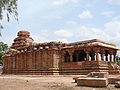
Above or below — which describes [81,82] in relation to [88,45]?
below

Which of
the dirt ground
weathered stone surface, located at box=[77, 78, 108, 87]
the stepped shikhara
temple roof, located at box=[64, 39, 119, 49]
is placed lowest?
the dirt ground

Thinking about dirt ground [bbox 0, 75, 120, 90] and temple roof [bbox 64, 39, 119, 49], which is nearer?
dirt ground [bbox 0, 75, 120, 90]

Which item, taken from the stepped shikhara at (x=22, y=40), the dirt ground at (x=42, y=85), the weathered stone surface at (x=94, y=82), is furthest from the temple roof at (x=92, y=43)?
the stepped shikhara at (x=22, y=40)

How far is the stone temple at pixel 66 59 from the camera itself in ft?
64.6

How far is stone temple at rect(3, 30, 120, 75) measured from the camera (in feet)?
64.6

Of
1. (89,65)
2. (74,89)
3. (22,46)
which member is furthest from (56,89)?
(22,46)

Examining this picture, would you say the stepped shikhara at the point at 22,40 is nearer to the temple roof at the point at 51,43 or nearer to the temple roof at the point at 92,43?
the temple roof at the point at 51,43

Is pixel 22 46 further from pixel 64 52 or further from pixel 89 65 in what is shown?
pixel 89 65

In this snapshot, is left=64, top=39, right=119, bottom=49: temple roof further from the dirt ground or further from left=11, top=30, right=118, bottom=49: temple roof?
the dirt ground

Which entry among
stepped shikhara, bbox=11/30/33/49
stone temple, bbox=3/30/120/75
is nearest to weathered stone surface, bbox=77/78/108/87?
stone temple, bbox=3/30/120/75

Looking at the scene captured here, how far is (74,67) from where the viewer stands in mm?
21031

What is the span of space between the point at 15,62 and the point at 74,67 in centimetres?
1143

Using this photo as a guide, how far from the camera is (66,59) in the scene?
2412 cm

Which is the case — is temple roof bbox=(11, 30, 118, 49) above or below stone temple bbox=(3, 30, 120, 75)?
above
